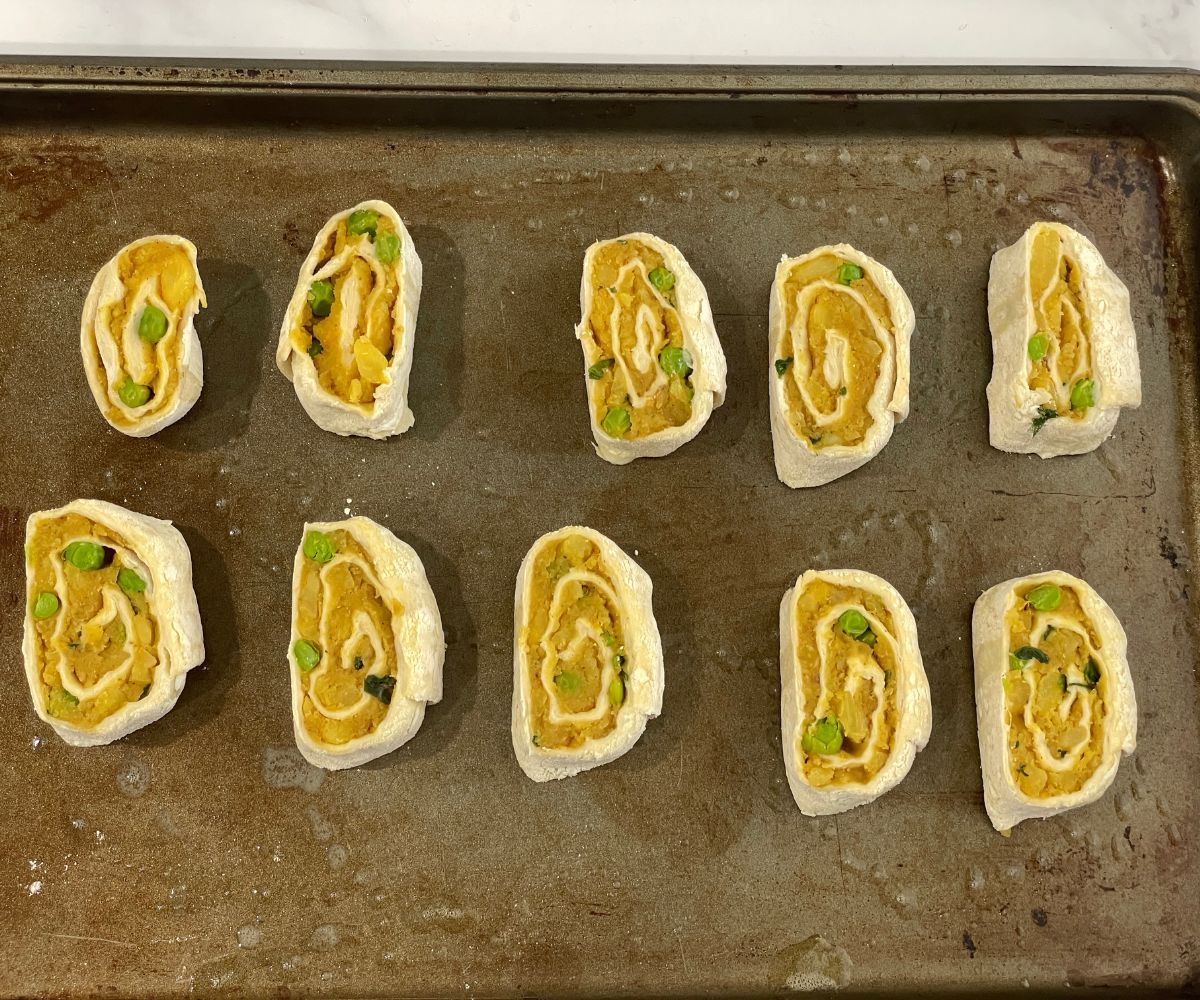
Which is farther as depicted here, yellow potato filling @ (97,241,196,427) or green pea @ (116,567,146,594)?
yellow potato filling @ (97,241,196,427)

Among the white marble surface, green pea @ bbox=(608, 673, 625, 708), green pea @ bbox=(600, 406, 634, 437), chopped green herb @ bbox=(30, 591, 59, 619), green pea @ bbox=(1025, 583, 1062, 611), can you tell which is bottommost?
green pea @ bbox=(608, 673, 625, 708)

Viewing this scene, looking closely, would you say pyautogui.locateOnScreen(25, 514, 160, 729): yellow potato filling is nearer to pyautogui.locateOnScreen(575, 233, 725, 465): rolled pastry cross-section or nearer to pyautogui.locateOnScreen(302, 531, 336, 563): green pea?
pyautogui.locateOnScreen(302, 531, 336, 563): green pea

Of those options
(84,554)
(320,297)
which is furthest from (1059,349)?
(84,554)

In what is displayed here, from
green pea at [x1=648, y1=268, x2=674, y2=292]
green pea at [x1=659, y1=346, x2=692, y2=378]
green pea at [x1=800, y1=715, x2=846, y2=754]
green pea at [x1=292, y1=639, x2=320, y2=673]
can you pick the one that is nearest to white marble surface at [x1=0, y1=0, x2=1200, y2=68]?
Answer: green pea at [x1=648, y1=268, x2=674, y2=292]

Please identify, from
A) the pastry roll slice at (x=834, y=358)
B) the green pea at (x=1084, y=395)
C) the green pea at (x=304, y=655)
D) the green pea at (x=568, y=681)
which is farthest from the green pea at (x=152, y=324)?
the green pea at (x=1084, y=395)

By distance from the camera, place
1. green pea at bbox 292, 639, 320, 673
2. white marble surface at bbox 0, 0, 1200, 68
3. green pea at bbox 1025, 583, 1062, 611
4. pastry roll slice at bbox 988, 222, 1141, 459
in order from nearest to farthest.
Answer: green pea at bbox 292, 639, 320, 673, green pea at bbox 1025, 583, 1062, 611, pastry roll slice at bbox 988, 222, 1141, 459, white marble surface at bbox 0, 0, 1200, 68

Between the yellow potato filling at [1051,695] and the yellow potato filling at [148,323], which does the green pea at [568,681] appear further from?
the yellow potato filling at [148,323]

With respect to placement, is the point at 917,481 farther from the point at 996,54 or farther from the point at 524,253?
the point at 996,54

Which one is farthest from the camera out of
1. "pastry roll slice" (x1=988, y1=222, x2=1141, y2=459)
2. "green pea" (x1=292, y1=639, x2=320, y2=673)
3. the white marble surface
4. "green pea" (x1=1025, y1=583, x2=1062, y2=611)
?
the white marble surface
